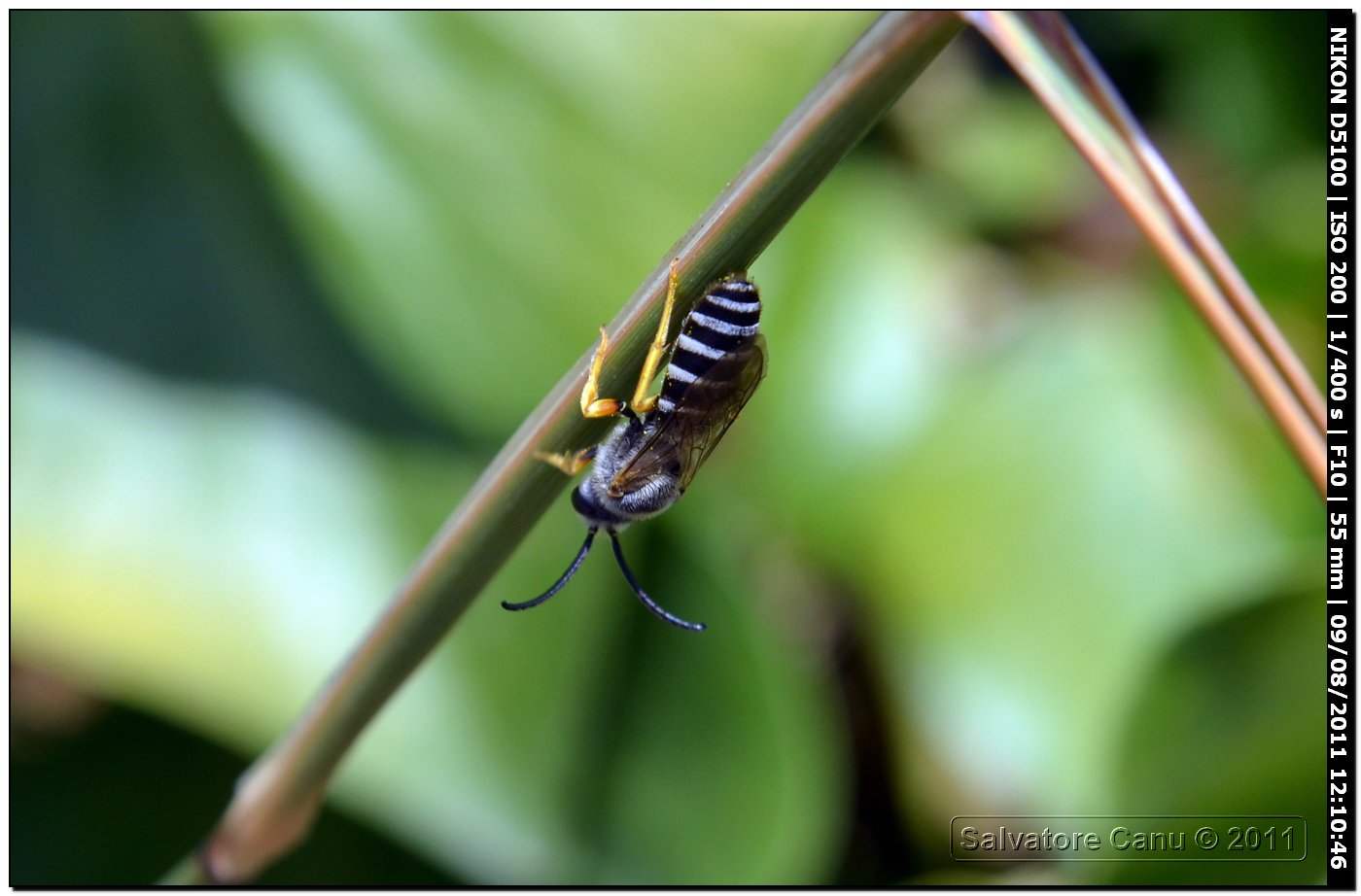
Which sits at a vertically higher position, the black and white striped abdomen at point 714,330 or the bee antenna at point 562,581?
the black and white striped abdomen at point 714,330

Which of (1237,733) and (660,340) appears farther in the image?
(1237,733)

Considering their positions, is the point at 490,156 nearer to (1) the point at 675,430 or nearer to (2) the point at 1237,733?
(1) the point at 675,430

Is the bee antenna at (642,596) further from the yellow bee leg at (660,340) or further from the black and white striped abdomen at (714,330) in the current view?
the yellow bee leg at (660,340)

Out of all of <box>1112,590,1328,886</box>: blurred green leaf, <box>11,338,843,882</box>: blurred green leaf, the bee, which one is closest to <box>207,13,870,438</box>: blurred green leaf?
<box>11,338,843,882</box>: blurred green leaf

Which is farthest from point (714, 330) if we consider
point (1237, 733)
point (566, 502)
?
point (1237, 733)

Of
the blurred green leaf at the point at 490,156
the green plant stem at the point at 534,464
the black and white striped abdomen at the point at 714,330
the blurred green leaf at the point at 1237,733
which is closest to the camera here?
the green plant stem at the point at 534,464

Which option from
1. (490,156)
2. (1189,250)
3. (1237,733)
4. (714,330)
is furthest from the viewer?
(490,156)

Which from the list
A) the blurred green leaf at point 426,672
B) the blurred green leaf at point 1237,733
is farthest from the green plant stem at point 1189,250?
the blurred green leaf at point 426,672

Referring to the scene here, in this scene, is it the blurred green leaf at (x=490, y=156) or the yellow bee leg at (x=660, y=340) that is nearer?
the yellow bee leg at (x=660, y=340)
